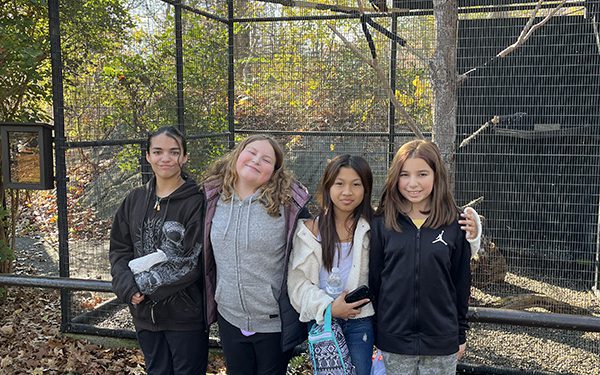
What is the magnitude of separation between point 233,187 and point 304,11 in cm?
388

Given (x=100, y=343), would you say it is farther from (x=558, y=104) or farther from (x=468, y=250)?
Result: (x=558, y=104)

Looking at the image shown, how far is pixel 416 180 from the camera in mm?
2260

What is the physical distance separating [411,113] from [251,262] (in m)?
3.64

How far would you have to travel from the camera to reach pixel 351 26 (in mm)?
5559

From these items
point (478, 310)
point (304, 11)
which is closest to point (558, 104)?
point (304, 11)

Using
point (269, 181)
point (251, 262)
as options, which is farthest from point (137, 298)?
point (269, 181)

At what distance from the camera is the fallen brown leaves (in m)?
3.98

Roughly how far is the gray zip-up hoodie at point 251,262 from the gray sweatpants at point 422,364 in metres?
0.49

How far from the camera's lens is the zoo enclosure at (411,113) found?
5.18m

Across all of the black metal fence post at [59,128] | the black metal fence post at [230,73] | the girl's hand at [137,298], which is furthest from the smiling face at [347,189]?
the black metal fence post at [230,73]

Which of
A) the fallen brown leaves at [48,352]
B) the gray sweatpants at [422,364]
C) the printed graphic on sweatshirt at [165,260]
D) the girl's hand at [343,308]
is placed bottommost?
the fallen brown leaves at [48,352]

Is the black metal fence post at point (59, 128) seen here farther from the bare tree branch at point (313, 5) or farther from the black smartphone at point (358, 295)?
the black smartphone at point (358, 295)

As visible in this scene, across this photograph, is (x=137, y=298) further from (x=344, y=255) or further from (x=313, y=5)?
(x=313, y=5)

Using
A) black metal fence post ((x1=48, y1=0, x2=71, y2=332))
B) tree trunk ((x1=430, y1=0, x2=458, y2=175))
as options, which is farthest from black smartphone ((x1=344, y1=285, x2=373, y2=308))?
black metal fence post ((x1=48, y1=0, x2=71, y2=332))
